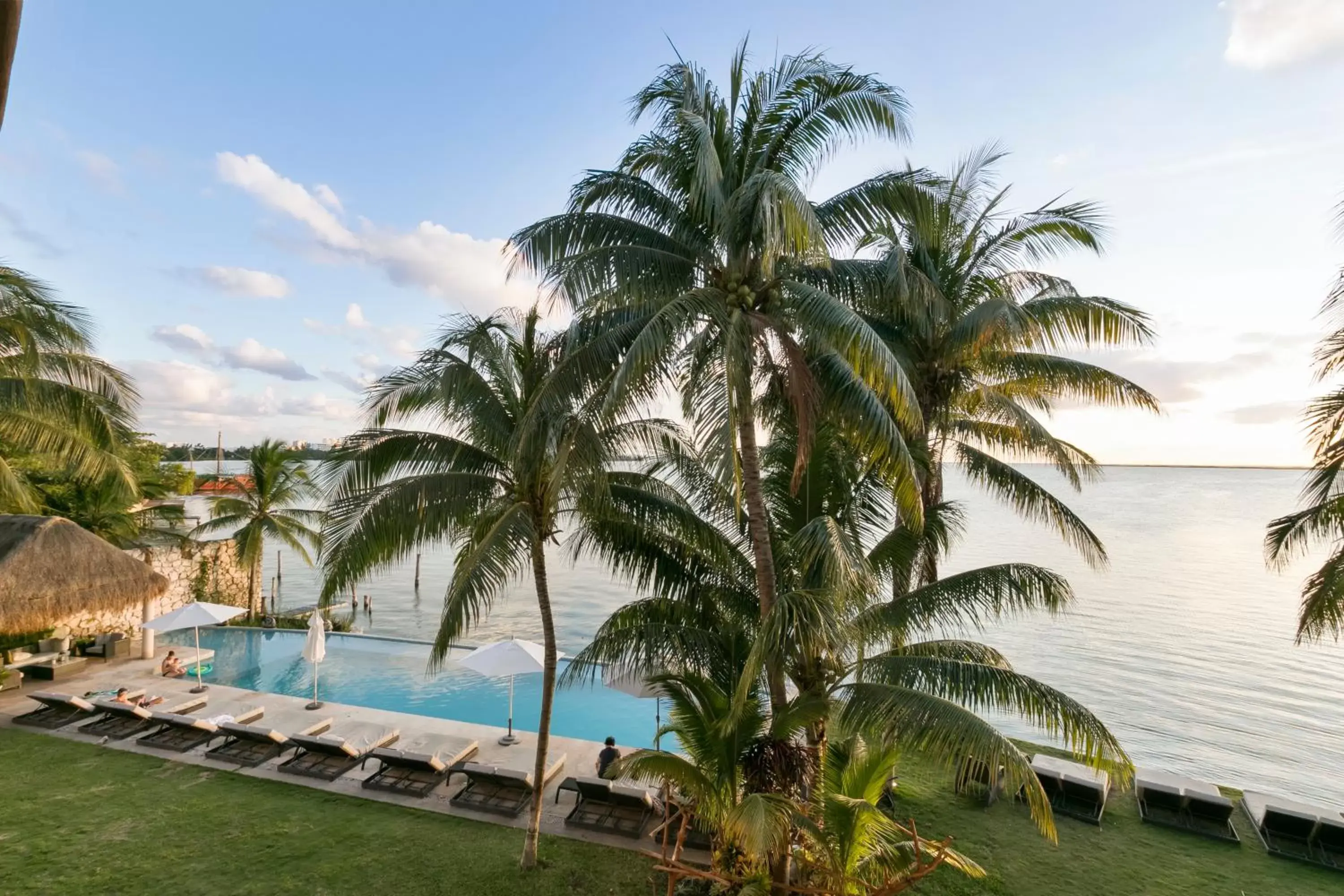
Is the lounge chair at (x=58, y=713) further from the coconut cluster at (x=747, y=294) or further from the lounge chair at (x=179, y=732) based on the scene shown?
the coconut cluster at (x=747, y=294)

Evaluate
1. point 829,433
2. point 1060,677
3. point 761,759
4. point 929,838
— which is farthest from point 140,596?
point 1060,677

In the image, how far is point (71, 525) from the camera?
10.3 metres

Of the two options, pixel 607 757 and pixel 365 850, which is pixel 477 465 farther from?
Result: pixel 607 757

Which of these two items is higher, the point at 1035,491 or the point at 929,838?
the point at 1035,491

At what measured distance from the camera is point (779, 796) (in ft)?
17.3

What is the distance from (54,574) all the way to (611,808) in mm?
9265

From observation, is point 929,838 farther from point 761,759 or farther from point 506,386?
point 506,386

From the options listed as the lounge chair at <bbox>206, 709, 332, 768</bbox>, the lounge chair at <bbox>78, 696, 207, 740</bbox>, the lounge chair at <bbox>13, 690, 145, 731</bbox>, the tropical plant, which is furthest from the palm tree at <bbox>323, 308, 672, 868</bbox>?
the lounge chair at <bbox>13, 690, 145, 731</bbox>

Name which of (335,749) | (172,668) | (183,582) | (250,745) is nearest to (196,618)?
(172,668)

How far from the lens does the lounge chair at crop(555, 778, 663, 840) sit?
791 centimetres

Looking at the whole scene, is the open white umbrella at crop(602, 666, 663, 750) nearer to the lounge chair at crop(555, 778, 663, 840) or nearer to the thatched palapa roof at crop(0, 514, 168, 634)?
the lounge chair at crop(555, 778, 663, 840)

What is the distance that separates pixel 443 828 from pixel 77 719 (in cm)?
782

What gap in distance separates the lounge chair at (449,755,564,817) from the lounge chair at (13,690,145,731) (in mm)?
7083

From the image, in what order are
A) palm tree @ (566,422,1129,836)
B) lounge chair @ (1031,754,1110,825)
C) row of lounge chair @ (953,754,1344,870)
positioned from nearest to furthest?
palm tree @ (566,422,1129,836) < row of lounge chair @ (953,754,1344,870) < lounge chair @ (1031,754,1110,825)
